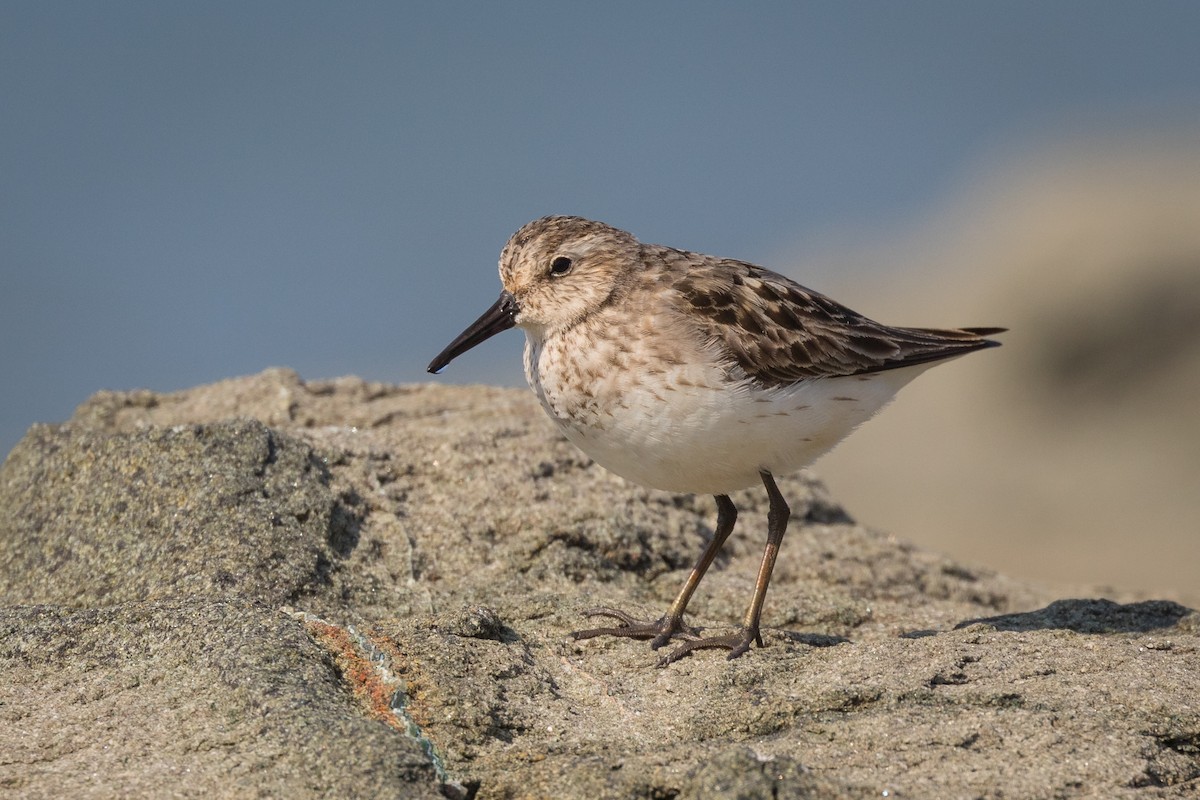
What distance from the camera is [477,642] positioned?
5.08m

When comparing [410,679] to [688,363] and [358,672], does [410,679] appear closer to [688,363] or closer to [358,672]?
[358,672]

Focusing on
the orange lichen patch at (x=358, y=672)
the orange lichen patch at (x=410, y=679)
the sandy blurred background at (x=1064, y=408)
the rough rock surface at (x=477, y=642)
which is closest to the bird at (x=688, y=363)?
the rough rock surface at (x=477, y=642)

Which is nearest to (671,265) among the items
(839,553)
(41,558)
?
(839,553)

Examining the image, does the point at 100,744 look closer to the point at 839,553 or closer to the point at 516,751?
the point at 516,751

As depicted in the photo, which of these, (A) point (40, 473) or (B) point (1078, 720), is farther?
(A) point (40, 473)

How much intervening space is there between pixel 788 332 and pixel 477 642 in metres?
2.23

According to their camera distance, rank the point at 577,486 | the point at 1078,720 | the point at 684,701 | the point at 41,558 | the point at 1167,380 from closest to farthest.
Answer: the point at 1078,720
the point at 684,701
the point at 41,558
the point at 577,486
the point at 1167,380

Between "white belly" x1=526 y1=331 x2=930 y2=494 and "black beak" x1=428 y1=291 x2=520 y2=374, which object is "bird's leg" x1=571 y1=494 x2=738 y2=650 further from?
"black beak" x1=428 y1=291 x2=520 y2=374

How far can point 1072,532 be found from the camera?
1493cm

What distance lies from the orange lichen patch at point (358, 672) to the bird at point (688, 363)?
1294mm

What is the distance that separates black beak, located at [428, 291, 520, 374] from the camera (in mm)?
6352

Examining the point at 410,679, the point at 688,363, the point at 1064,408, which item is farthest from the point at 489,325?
the point at 1064,408

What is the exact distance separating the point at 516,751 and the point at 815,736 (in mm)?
1060

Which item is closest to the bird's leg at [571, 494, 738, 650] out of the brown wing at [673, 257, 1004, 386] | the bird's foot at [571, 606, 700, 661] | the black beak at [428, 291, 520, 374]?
the bird's foot at [571, 606, 700, 661]
